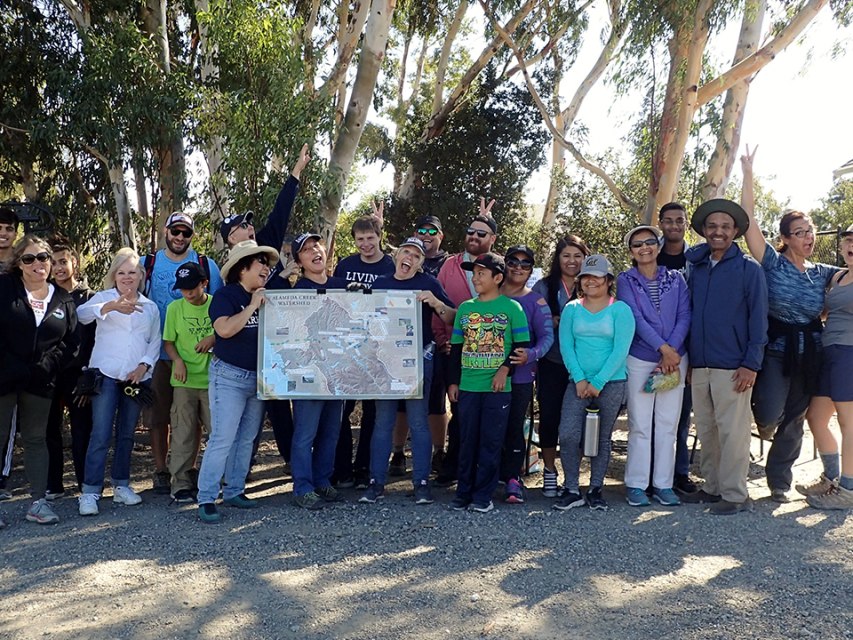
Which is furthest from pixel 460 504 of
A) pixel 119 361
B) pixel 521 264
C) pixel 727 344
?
pixel 119 361

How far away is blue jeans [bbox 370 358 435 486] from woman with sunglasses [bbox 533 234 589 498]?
1036mm

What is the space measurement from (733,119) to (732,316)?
22.7 ft

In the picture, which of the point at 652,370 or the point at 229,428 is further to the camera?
the point at 652,370

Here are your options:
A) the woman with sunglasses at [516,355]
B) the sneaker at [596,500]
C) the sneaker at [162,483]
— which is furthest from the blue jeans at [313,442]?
the sneaker at [596,500]

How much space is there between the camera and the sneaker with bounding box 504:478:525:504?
6.17 metres

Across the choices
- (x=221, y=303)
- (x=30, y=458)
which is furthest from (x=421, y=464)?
(x=30, y=458)

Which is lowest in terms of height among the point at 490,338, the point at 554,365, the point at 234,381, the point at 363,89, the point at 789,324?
the point at 234,381

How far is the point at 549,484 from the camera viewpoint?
6.44 metres

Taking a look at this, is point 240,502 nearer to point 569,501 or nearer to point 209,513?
point 209,513

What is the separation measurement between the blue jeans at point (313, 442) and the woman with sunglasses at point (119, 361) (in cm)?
132

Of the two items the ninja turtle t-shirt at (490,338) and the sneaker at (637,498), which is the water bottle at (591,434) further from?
the ninja turtle t-shirt at (490,338)

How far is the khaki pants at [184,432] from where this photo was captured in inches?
244

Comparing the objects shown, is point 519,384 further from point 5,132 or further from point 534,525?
point 5,132

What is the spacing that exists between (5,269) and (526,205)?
16045 mm
